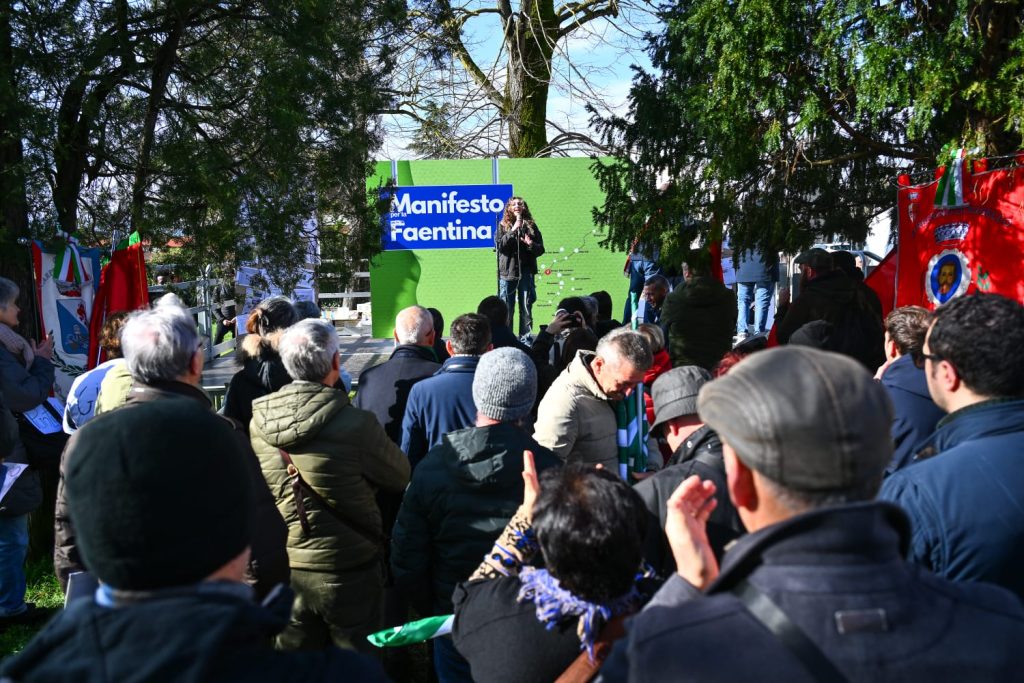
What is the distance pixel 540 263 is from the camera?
15.7 m

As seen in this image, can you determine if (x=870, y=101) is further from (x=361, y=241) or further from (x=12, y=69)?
(x=12, y=69)

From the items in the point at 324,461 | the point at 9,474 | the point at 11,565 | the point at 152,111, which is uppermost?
the point at 152,111

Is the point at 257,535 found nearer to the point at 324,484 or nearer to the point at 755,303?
the point at 324,484

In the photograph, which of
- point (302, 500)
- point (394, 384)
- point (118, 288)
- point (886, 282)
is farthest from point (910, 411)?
point (118, 288)

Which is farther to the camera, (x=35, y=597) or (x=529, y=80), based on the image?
(x=529, y=80)

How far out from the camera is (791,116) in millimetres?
7047

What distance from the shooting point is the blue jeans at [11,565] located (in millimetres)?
4891

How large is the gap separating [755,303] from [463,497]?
30.9 ft

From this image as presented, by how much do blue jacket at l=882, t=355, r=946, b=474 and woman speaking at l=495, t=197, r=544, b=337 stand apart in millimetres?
7191

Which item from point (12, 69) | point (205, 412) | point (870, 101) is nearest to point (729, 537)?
point (205, 412)

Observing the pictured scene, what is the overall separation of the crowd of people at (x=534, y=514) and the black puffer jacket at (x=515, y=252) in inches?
242

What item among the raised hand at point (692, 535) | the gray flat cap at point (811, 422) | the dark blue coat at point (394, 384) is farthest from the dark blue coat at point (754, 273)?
the gray flat cap at point (811, 422)

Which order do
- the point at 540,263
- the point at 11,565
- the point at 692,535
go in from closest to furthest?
the point at 692,535, the point at 11,565, the point at 540,263

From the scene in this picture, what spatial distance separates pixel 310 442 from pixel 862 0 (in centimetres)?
506
